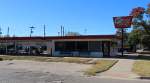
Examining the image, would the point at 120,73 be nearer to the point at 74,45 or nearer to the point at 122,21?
the point at 122,21

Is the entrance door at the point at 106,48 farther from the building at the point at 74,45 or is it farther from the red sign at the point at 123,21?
the red sign at the point at 123,21

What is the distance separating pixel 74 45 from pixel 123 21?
26.0 feet

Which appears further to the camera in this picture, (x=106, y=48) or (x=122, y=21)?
(x=122, y=21)

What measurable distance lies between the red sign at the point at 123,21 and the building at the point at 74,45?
2215 mm

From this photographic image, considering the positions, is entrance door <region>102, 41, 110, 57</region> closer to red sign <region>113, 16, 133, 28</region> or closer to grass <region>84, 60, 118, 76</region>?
red sign <region>113, 16, 133, 28</region>

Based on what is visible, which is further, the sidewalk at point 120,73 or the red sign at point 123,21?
the red sign at point 123,21

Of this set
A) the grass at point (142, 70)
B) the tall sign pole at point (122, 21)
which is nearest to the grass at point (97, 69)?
the grass at point (142, 70)

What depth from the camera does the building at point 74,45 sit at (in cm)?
4681

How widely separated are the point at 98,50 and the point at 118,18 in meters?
5.46

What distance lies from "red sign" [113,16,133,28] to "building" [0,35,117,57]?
2.21m

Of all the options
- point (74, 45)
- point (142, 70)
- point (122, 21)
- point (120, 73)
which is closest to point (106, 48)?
point (122, 21)

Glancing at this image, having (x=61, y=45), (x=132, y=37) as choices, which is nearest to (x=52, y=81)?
(x=61, y=45)

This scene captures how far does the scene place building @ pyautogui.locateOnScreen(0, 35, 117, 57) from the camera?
4681 cm

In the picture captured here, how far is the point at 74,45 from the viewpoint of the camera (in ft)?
160
